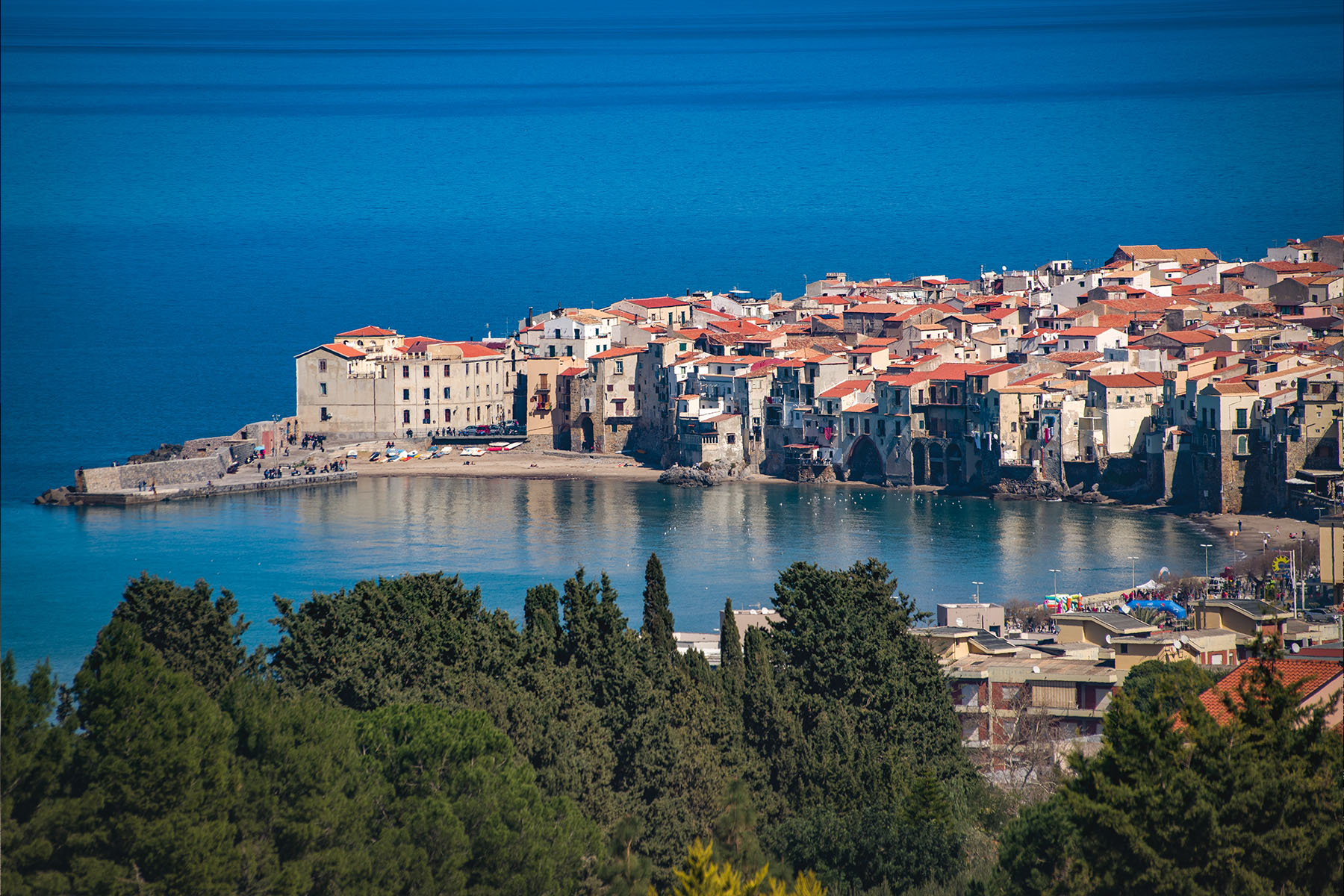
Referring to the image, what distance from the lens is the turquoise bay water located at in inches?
1024

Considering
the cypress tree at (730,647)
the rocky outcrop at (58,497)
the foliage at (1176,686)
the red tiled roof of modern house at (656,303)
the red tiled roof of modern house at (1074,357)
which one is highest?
the red tiled roof of modern house at (656,303)

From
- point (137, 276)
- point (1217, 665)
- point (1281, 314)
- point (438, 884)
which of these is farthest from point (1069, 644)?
point (137, 276)

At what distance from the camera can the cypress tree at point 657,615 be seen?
14422 millimetres

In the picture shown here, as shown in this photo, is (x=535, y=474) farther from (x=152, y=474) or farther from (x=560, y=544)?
(x=560, y=544)

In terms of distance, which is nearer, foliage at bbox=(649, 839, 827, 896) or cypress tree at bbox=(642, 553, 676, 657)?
foliage at bbox=(649, 839, 827, 896)

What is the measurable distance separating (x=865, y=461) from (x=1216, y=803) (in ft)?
99.1

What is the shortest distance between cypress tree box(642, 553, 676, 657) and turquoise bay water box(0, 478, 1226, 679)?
8132mm

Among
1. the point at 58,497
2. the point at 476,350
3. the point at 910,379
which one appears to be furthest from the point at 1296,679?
the point at 476,350

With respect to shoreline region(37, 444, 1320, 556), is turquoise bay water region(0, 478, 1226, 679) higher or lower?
lower

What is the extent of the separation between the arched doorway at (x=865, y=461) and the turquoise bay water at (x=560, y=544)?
0.99 meters

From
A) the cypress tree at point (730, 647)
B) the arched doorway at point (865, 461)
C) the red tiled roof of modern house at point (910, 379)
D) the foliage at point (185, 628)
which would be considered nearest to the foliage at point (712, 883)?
the foliage at point (185, 628)

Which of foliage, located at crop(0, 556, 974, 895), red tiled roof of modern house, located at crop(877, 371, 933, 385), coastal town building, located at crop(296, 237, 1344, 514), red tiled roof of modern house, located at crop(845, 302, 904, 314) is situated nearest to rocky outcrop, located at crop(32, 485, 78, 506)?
coastal town building, located at crop(296, 237, 1344, 514)

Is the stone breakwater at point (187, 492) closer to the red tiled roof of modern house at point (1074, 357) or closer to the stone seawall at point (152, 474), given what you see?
the stone seawall at point (152, 474)

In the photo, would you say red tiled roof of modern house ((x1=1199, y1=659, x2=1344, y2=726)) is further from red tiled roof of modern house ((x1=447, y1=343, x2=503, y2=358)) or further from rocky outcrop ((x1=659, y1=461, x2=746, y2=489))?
red tiled roof of modern house ((x1=447, y1=343, x2=503, y2=358))
